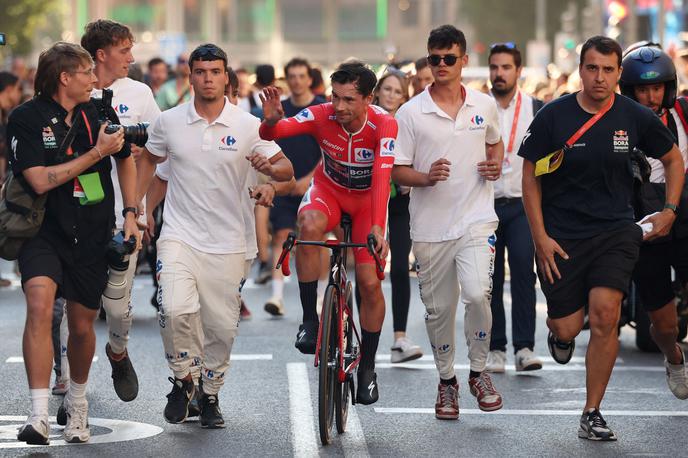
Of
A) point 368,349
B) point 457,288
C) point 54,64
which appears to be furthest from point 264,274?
point 54,64

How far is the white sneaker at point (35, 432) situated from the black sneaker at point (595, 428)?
2.73 meters

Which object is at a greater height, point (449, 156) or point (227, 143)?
point (227, 143)

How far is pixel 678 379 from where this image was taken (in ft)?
30.8

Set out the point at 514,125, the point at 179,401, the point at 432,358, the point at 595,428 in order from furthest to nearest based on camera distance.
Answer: the point at 432,358, the point at 514,125, the point at 179,401, the point at 595,428

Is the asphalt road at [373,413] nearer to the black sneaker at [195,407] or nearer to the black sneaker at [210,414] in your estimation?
the black sneaker at [210,414]

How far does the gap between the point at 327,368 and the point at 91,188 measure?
1462mm

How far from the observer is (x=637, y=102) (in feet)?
28.9

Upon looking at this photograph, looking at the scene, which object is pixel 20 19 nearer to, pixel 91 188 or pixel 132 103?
pixel 132 103

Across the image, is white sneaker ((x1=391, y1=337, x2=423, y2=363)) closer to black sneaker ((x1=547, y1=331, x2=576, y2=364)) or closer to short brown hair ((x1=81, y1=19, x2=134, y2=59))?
black sneaker ((x1=547, y1=331, x2=576, y2=364))

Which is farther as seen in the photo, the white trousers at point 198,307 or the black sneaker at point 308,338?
the black sneaker at point 308,338

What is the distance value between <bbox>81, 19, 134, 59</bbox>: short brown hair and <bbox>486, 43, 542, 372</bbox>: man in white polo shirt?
284 cm

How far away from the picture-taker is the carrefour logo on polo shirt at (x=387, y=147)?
859 centimetres

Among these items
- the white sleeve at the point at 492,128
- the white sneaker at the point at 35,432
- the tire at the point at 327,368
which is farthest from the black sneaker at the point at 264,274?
the white sneaker at the point at 35,432

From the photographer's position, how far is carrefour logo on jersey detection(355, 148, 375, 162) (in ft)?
29.0
